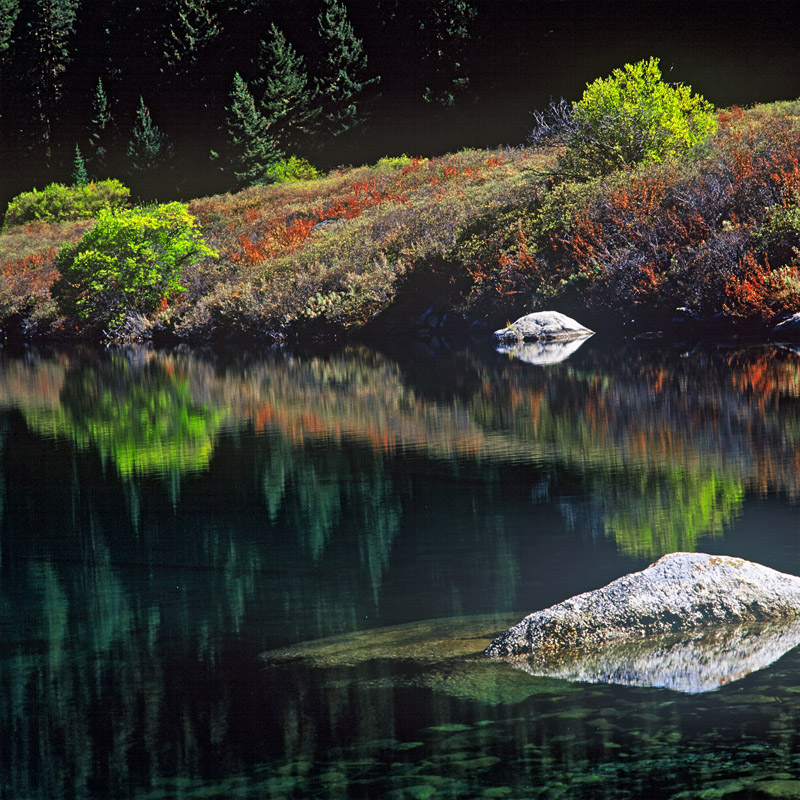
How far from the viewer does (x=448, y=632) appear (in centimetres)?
452

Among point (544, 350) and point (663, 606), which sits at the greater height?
point (544, 350)

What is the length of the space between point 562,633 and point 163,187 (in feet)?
200

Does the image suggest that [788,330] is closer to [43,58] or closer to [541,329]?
[541,329]

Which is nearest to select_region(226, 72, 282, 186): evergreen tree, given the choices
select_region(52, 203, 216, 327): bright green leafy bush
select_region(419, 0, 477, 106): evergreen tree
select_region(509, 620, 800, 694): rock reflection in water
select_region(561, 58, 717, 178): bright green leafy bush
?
select_region(419, 0, 477, 106): evergreen tree

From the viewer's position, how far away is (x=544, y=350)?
1920cm

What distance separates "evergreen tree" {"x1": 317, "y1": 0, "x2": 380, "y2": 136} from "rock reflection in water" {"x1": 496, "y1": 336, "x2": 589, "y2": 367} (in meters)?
37.7

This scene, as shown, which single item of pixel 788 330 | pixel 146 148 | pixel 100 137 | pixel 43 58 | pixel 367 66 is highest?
pixel 43 58

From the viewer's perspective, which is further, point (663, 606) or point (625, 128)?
point (625, 128)

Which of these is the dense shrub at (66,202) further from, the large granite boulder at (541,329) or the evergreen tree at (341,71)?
the large granite boulder at (541,329)

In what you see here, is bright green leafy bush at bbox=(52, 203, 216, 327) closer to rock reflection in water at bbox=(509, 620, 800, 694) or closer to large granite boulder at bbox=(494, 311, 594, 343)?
large granite boulder at bbox=(494, 311, 594, 343)

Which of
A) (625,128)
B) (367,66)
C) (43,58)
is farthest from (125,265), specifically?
(43,58)

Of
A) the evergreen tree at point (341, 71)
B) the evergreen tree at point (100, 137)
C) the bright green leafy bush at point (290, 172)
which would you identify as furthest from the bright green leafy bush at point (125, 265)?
the evergreen tree at point (100, 137)

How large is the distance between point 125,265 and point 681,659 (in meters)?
28.6

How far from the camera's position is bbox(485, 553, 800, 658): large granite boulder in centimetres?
423
